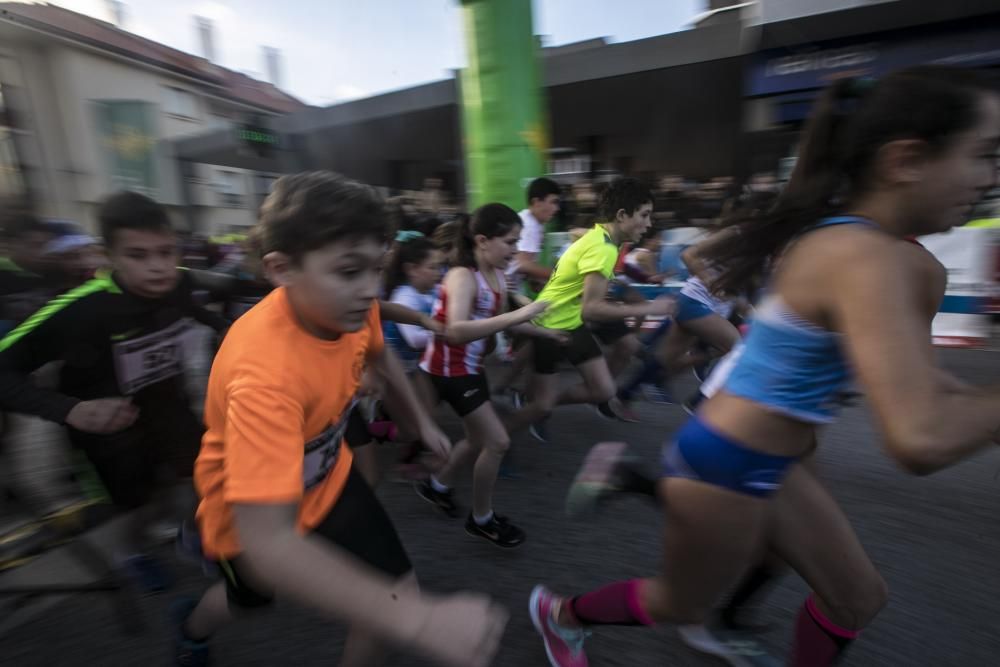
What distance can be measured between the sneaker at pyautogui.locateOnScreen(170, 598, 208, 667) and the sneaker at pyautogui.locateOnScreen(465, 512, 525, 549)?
4.21 ft

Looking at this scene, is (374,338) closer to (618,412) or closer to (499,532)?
(499,532)

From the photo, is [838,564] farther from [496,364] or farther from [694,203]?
[694,203]

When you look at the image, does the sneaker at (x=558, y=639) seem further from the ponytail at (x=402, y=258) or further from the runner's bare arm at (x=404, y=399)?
the ponytail at (x=402, y=258)

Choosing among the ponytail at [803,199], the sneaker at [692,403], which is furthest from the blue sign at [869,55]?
the ponytail at [803,199]

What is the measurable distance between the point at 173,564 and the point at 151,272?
4.86ft

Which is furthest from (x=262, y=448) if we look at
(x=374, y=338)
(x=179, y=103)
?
(x=179, y=103)

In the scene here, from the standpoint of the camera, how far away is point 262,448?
106cm

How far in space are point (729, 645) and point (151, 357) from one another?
2600mm

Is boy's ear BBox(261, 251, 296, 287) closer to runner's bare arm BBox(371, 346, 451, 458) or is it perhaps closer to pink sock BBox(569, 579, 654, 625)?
runner's bare arm BBox(371, 346, 451, 458)

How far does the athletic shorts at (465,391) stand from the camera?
278 cm

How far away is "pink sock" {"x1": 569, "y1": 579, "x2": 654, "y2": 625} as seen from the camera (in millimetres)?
1655

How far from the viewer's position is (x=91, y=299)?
7.23 ft

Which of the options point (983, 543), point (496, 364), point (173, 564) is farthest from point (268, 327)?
point (496, 364)

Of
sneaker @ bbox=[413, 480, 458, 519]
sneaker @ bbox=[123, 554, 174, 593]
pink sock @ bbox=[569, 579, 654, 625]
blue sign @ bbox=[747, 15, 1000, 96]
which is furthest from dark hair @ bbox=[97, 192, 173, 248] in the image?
blue sign @ bbox=[747, 15, 1000, 96]
